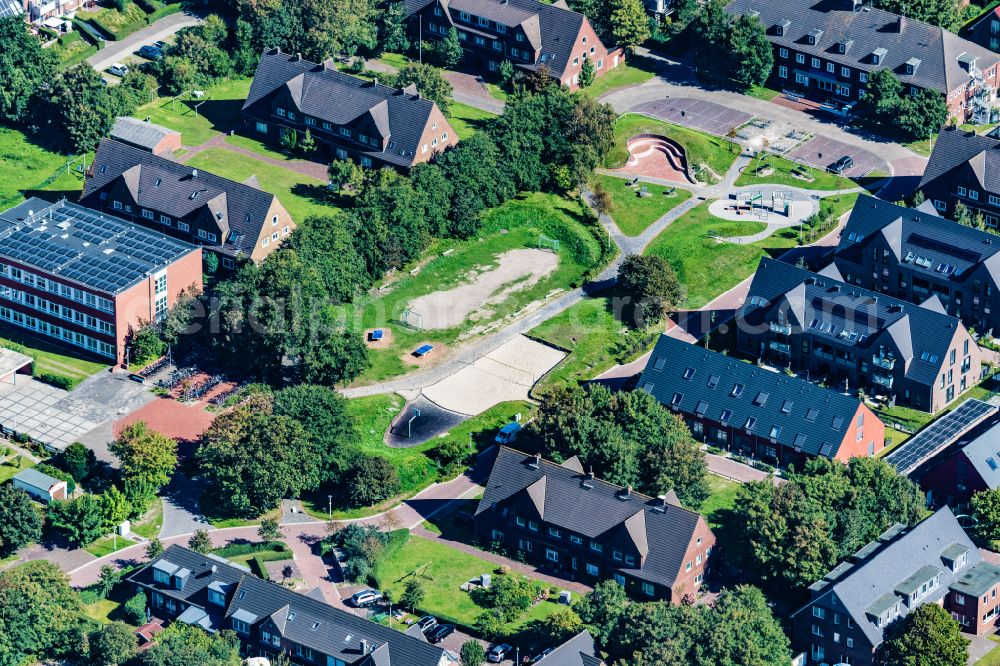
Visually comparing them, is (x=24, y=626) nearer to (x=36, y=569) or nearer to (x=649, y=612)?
(x=36, y=569)

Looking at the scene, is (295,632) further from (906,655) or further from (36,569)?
(906,655)

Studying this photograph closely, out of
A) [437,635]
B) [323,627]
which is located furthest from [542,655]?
[323,627]

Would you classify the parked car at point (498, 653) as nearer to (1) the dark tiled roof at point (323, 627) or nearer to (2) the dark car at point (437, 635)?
(2) the dark car at point (437, 635)

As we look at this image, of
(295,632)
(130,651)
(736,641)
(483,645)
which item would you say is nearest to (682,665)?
(736,641)

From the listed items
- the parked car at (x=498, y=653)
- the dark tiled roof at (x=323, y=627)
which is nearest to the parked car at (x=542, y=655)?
the parked car at (x=498, y=653)

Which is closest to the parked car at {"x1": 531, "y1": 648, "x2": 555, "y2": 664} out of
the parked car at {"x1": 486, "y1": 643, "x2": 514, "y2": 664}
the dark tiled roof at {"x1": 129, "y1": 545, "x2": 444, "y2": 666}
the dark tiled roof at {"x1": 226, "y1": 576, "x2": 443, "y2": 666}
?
the parked car at {"x1": 486, "y1": 643, "x2": 514, "y2": 664}
